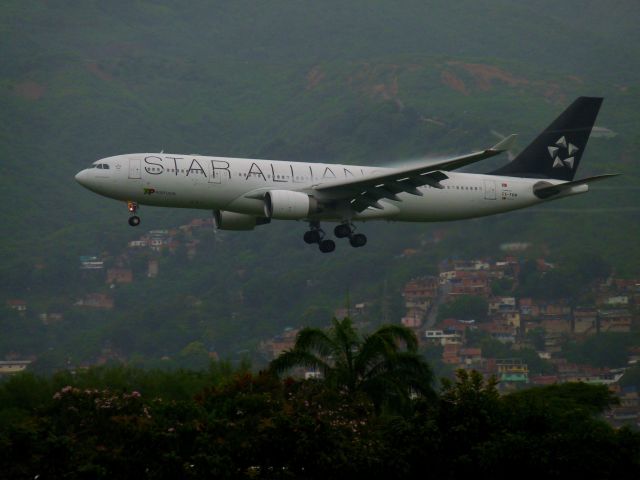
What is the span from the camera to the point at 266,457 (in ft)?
121

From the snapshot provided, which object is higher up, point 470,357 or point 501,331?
point 501,331

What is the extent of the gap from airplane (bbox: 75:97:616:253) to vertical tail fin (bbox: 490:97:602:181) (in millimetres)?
258

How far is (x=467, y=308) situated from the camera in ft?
354

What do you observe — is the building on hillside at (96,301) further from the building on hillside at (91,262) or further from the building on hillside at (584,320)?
the building on hillside at (584,320)

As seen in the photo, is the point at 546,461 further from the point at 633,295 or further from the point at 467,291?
the point at 467,291

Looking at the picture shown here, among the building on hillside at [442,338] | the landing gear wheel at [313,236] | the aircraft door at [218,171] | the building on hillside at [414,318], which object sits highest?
the aircraft door at [218,171]

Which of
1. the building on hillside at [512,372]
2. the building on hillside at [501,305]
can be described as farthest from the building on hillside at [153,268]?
the building on hillside at [512,372]

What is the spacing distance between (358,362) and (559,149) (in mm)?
21990

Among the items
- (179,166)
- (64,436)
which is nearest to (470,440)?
(64,436)

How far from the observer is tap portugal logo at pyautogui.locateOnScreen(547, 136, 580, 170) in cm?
6444

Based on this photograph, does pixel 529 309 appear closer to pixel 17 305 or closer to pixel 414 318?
pixel 414 318

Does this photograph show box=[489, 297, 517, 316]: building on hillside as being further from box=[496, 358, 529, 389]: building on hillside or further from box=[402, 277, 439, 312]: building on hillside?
box=[496, 358, 529, 389]: building on hillside

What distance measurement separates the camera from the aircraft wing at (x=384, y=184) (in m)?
55.2

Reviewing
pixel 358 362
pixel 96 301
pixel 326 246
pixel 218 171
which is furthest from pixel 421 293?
pixel 358 362
